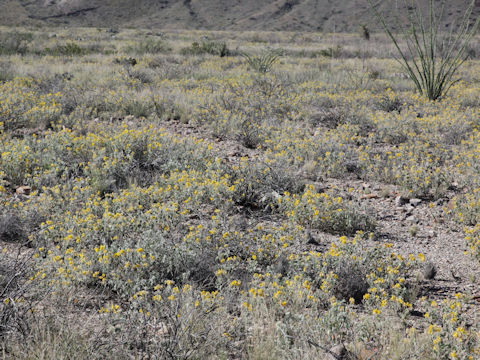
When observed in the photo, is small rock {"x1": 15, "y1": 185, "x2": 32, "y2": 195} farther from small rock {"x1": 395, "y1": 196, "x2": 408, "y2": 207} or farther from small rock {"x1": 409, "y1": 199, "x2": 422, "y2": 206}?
small rock {"x1": 409, "y1": 199, "x2": 422, "y2": 206}

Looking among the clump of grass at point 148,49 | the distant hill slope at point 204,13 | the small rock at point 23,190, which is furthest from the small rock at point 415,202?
the distant hill slope at point 204,13

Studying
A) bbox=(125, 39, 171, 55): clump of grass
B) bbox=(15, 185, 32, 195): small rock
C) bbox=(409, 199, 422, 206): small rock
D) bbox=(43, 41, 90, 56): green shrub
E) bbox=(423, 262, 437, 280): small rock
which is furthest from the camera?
bbox=(125, 39, 171, 55): clump of grass

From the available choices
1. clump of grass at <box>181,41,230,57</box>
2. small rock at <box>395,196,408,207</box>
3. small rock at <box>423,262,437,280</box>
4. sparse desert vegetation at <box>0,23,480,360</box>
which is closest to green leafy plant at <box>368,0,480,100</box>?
sparse desert vegetation at <box>0,23,480,360</box>

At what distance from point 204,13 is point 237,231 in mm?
108550

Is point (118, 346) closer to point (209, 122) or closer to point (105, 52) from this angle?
point (209, 122)

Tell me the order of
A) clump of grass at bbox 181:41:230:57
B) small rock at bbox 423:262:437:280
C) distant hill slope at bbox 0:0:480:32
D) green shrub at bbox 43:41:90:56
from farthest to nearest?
distant hill slope at bbox 0:0:480:32
clump of grass at bbox 181:41:230:57
green shrub at bbox 43:41:90:56
small rock at bbox 423:262:437:280

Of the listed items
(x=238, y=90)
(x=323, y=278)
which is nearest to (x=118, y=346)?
(x=323, y=278)

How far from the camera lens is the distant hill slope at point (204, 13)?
85006 mm

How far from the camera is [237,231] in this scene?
407cm

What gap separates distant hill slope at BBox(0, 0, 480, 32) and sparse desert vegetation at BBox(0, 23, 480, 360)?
263 feet

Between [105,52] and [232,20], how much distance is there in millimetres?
84077

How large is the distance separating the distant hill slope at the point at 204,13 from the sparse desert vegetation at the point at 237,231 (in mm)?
80134

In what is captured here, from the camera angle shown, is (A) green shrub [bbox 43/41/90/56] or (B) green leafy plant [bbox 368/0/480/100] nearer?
(B) green leafy plant [bbox 368/0/480/100]

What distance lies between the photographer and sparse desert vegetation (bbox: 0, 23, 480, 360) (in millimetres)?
2600
